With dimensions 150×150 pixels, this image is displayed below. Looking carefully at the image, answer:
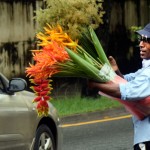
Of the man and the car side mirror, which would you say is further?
the car side mirror

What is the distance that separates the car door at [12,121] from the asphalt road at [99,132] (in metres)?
3.02

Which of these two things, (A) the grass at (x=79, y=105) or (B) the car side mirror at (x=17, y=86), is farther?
(A) the grass at (x=79, y=105)

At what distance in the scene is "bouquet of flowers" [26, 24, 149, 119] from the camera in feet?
12.1

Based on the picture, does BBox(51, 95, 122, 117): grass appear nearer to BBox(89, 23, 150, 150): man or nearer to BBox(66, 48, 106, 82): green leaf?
BBox(89, 23, 150, 150): man

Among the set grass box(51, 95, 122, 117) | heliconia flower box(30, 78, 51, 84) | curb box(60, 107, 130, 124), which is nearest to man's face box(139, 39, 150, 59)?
heliconia flower box(30, 78, 51, 84)

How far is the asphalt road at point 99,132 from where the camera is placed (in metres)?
10.4

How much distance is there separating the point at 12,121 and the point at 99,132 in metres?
5.22

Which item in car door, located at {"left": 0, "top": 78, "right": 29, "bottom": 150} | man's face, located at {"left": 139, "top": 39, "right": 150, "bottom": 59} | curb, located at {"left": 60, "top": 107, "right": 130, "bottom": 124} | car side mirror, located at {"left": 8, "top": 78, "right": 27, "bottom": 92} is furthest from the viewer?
curb, located at {"left": 60, "top": 107, "right": 130, "bottom": 124}

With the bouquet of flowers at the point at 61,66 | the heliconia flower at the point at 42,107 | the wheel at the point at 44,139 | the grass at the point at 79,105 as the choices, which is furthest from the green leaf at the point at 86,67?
the grass at the point at 79,105

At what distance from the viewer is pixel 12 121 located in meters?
6.99

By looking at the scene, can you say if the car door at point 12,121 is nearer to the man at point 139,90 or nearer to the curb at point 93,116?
the man at point 139,90

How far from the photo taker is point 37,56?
3.73 m

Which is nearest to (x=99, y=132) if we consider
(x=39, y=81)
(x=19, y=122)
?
(x=19, y=122)

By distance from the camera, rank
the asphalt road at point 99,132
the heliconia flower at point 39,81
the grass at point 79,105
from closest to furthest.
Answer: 1. the heliconia flower at point 39,81
2. the asphalt road at point 99,132
3. the grass at point 79,105
